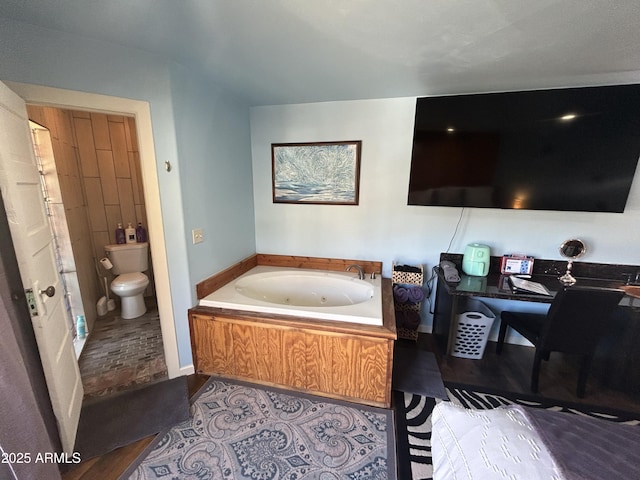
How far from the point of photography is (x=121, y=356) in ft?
7.50

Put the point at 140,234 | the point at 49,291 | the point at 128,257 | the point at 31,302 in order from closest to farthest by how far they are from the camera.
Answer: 1. the point at 31,302
2. the point at 49,291
3. the point at 128,257
4. the point at 140,234

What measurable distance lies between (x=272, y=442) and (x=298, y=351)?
20.8 inches

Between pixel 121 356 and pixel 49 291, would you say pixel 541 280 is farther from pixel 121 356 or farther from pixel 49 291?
pixel 121 356

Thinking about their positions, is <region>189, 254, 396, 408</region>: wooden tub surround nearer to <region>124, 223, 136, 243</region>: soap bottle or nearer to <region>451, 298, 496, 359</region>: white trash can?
<region>451, 298, 496, 359</region>: white trash can

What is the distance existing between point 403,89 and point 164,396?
3.00 meters

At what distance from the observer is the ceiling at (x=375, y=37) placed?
116cm

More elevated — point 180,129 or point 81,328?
point 180,129

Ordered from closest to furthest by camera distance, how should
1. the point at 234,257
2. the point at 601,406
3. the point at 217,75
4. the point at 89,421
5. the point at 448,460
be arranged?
→ the point at 448,460 → the point at 89,421 → the point at 601,406 → the point at 217,75 → the point at 234,257

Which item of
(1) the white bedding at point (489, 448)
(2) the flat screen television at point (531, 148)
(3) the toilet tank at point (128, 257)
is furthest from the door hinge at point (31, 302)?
(2) the flat screen television at point (531, 148)

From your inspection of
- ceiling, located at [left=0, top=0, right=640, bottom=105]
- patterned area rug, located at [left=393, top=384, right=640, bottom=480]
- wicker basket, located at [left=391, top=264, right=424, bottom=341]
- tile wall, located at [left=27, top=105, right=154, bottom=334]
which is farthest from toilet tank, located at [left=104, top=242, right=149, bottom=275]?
patterned area rug, located at [left=393, top=384, right=640, bottom=480]

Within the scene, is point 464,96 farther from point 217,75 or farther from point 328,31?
point 217,75

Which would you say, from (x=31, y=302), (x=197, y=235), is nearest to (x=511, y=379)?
(x=197, y=235)

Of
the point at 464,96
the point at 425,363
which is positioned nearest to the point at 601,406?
the point at 425,363

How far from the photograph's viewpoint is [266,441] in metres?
1.53
